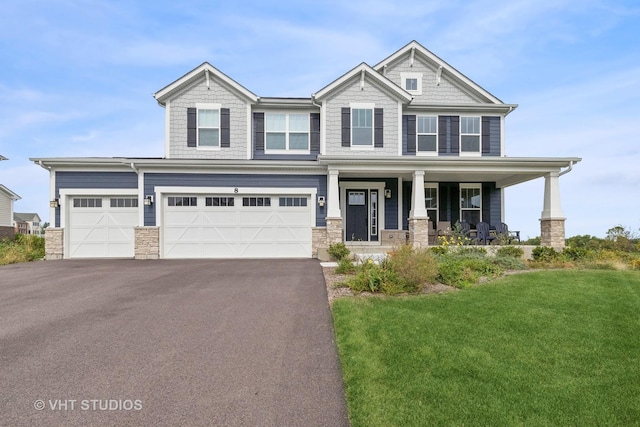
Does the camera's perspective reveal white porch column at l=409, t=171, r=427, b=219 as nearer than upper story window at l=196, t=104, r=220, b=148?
Yes

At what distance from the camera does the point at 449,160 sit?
1335 cm

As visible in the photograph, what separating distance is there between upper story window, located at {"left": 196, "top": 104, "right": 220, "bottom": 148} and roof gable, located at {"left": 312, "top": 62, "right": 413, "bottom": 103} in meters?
4.36

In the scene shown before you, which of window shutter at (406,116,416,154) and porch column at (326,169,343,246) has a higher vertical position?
window shutter at (406,116,416,154)

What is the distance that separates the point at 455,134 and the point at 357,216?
5802 millimetres

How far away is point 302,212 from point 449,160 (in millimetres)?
5940

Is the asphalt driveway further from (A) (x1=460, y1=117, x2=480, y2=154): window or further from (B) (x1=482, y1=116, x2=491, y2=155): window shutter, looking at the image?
(B) (x1=482, y1=116, x2=491, y2=155): window shutter

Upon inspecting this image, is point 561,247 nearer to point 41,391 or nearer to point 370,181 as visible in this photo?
point 370,181

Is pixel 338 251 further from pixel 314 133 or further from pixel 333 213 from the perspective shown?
pixel 314 133

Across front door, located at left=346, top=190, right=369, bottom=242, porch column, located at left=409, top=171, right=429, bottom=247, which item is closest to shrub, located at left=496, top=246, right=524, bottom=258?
porch column, located at left=409, top=171, right=429, bottom=247

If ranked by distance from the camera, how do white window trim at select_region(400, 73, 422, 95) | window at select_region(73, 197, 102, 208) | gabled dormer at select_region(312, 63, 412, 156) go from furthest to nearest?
white window trim at select_region(400, 73, 422, 95), gabled dormer at select_region(312, 63, 412, 156), window at select_region(73, 197, 102, 208)

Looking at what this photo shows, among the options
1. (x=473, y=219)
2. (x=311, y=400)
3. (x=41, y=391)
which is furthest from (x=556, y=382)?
(x=473, y=219)

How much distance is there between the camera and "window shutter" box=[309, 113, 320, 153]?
A: 15.5m

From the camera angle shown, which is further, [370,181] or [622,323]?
[370,181]

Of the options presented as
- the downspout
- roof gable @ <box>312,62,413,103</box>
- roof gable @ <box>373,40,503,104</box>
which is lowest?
the downspout
